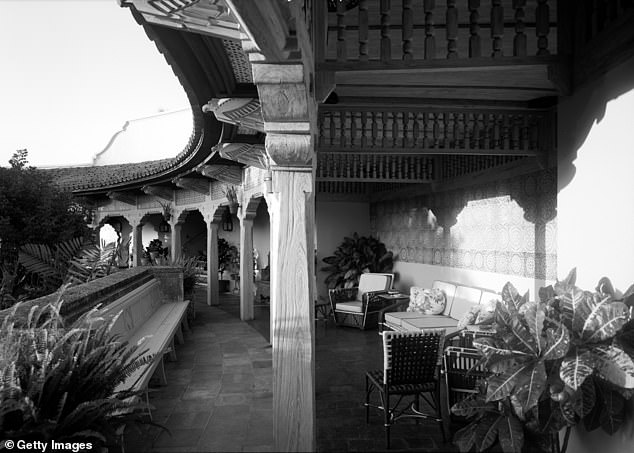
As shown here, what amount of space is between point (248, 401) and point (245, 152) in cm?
323

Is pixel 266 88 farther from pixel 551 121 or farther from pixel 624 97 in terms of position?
pixel 551 121

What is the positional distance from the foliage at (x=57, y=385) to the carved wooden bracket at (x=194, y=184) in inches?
296

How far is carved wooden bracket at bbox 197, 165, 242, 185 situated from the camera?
818cm

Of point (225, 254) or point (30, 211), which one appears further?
point (225, 254)

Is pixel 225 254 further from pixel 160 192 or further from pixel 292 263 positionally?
pixel 292 263

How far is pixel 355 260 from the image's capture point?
379 inches

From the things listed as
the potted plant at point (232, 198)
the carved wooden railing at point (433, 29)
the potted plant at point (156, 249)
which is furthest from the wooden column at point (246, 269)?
the potted plant at point (156, 249)

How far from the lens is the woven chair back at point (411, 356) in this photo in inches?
137

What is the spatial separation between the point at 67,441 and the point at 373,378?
232 centimetres

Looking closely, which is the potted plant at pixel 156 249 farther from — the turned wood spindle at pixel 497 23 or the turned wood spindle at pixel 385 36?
the turned wood spindle at pixel 497 23

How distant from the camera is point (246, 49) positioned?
2.02 meters

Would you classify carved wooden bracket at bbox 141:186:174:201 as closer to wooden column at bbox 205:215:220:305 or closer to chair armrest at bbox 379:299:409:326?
wooden column at bbox 205:215:220:305

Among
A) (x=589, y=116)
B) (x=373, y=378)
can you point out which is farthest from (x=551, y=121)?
(x=373, y=378)

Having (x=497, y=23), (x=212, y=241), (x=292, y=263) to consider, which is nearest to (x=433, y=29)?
(x=497, y=23)
